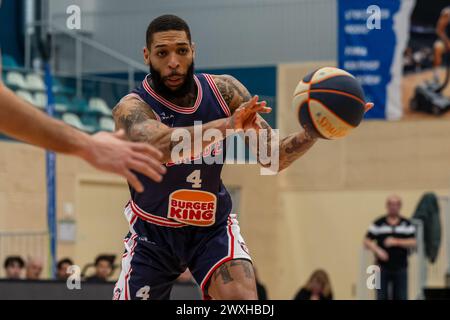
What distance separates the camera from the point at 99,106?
21359mm

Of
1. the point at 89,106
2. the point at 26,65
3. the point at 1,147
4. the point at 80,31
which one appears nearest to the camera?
the point at 1,147

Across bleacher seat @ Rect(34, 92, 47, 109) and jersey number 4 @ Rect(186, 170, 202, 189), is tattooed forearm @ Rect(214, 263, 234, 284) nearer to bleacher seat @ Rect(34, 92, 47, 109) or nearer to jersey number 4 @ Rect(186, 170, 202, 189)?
jersey number 4 @ Rect(186, 170, 202, 189)

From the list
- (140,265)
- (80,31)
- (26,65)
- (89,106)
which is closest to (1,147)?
(89,106)

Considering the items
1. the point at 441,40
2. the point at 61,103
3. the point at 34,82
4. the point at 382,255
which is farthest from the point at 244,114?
the point at 441,40

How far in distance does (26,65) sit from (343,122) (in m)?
17.3

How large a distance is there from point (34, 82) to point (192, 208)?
13.6 m

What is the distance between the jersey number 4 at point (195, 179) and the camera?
742 centimetres

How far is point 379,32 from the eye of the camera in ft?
72.2

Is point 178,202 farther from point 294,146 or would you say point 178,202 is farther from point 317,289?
point 317,289

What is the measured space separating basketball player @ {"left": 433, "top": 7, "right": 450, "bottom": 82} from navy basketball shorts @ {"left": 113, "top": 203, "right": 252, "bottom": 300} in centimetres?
1527

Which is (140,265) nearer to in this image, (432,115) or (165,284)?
(165,284)

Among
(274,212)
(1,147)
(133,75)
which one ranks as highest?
(133,75)

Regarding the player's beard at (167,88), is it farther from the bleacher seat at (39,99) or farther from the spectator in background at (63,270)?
the bleacher seat at (39,99)

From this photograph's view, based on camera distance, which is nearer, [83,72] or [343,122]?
[343,122]
